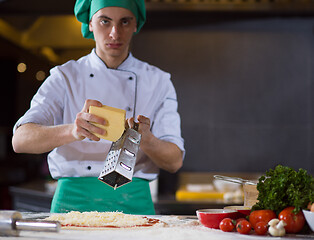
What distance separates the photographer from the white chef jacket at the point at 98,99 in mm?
2057

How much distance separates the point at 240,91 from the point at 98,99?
264 centimetres

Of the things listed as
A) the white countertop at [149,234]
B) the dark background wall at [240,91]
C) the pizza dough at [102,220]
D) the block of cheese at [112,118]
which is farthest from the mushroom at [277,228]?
the dark background wall at [240,91]

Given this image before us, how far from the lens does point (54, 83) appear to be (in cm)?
214

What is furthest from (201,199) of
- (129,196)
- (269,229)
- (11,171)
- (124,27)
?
(11,171)

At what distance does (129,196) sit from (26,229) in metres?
0.75

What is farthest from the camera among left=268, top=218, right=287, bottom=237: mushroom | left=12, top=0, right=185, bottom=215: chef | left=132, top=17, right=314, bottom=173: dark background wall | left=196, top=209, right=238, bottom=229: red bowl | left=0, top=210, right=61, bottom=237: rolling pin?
left=132, top=17, right=314, bottom=173: dark background wall

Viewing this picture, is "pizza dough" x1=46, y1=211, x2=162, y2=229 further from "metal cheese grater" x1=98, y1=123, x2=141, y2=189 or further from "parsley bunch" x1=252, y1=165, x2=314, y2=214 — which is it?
"parsley bunch" x1=252, y1=165, x2=314, y2=214

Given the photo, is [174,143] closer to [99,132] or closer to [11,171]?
[99,132]

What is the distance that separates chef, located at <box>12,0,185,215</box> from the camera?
1982mm

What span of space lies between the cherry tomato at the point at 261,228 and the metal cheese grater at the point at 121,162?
0.42 metres

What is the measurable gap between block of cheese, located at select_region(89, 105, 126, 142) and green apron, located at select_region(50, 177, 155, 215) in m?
0.56

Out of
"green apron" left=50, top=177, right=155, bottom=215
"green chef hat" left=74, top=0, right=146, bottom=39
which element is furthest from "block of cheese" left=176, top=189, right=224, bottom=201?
"green chef hat" left=74, top=0, right=146, bottom=39

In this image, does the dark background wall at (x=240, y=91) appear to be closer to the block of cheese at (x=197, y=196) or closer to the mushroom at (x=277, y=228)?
the block of cheese at (x=197, y=196)

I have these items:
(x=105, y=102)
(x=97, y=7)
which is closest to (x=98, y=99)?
(x=105, y=102)
